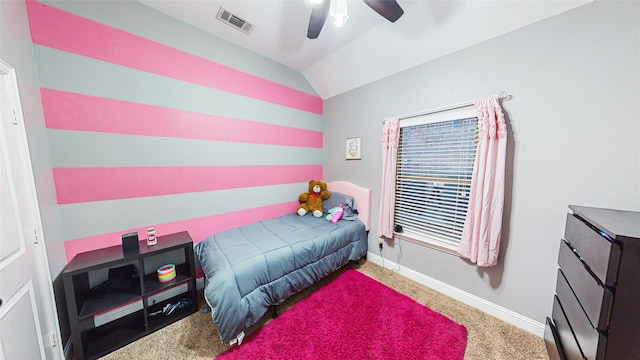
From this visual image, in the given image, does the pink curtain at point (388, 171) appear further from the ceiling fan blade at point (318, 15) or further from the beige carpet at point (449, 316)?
the ceiling fan blade at point (318, 15)

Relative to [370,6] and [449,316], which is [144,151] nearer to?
[370,6]

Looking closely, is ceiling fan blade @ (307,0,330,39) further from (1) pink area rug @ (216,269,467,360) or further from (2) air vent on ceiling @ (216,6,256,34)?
(1) pink area rug @ (216,269,467,360)

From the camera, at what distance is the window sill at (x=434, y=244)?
6.57 ft

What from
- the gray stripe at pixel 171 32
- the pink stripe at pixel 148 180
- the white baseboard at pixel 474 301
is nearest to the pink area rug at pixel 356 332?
the white baseboard at pixel 474 301

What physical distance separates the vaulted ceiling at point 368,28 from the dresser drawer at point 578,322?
1.90 meters

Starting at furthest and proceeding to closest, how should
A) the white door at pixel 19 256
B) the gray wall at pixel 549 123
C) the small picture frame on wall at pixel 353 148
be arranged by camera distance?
the small picture frame on wall at pixel 353 148 → the gray wall at pixel 549 123 → the white door at pixel 19 256

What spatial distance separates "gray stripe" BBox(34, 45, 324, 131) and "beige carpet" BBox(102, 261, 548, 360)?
79.2 inches

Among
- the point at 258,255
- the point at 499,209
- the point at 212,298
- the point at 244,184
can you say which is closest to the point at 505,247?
the point at 499,209

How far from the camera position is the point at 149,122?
5.92 feet

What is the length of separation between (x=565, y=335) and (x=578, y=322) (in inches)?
11.0

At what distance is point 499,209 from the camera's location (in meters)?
1.64

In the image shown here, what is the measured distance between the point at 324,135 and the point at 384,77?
125 centimetres

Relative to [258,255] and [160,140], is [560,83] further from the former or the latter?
[160,140]

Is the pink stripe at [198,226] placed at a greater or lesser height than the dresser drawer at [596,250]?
lesser
